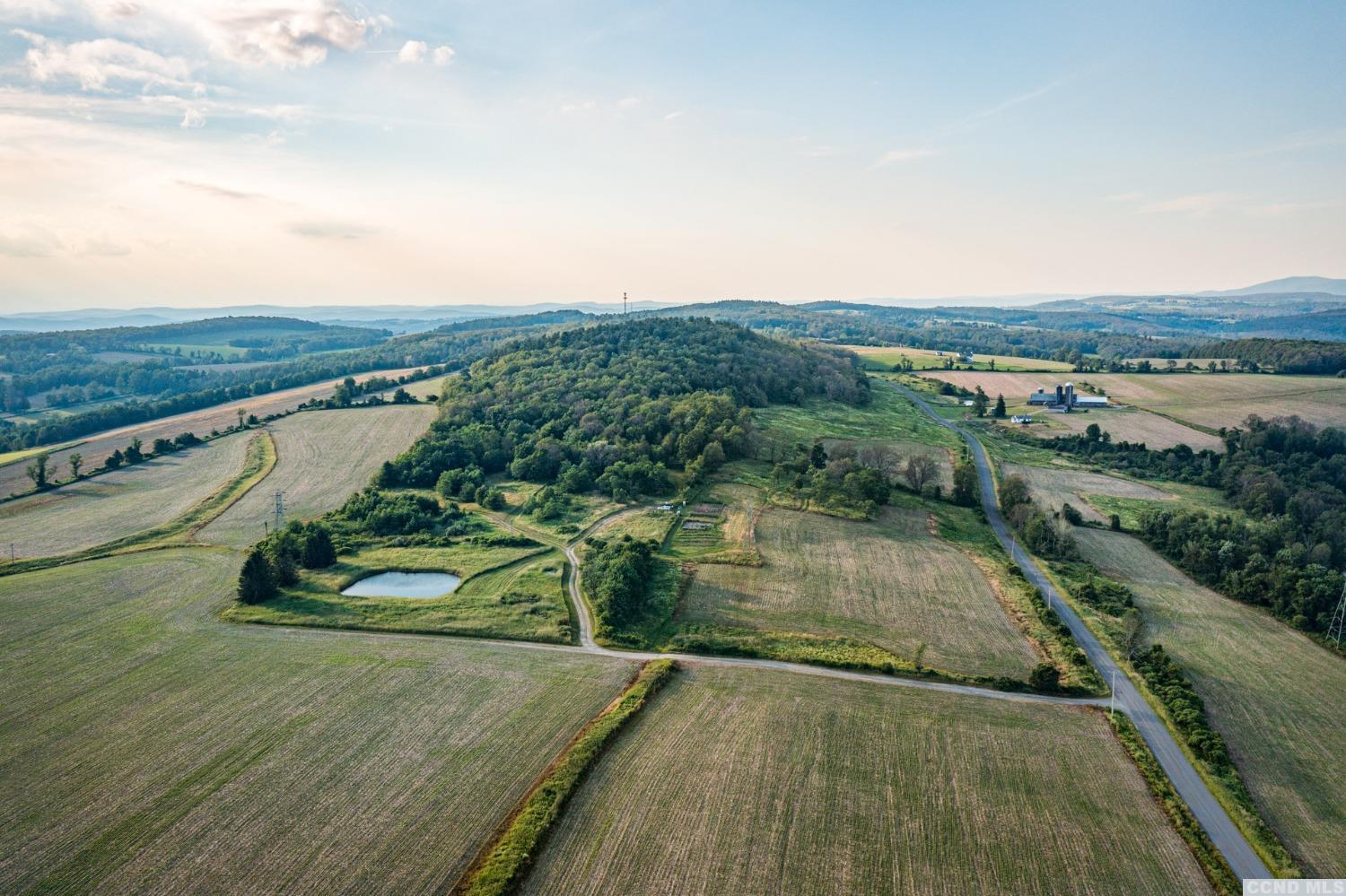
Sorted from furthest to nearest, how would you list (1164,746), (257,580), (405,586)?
1. (405,586)
2. (257,580)
3. (1164,746)

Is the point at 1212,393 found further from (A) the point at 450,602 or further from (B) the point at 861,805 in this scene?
(A) the point at 450,602

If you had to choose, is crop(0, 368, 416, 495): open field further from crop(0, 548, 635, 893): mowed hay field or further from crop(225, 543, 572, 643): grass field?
crop(225, 543, 572, 643): grass field

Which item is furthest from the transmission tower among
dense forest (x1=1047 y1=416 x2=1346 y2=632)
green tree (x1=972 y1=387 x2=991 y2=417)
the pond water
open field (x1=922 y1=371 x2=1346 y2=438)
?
green tree (x1=972 y1=387 x2=991 y2=417)

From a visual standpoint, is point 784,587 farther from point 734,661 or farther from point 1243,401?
point 1243,401

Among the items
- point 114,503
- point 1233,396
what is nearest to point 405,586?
point 114,503

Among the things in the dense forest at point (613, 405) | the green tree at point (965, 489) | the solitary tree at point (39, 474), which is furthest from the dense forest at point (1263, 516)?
the solitary tree at point (39, 474)

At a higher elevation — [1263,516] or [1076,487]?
[1076,487]
